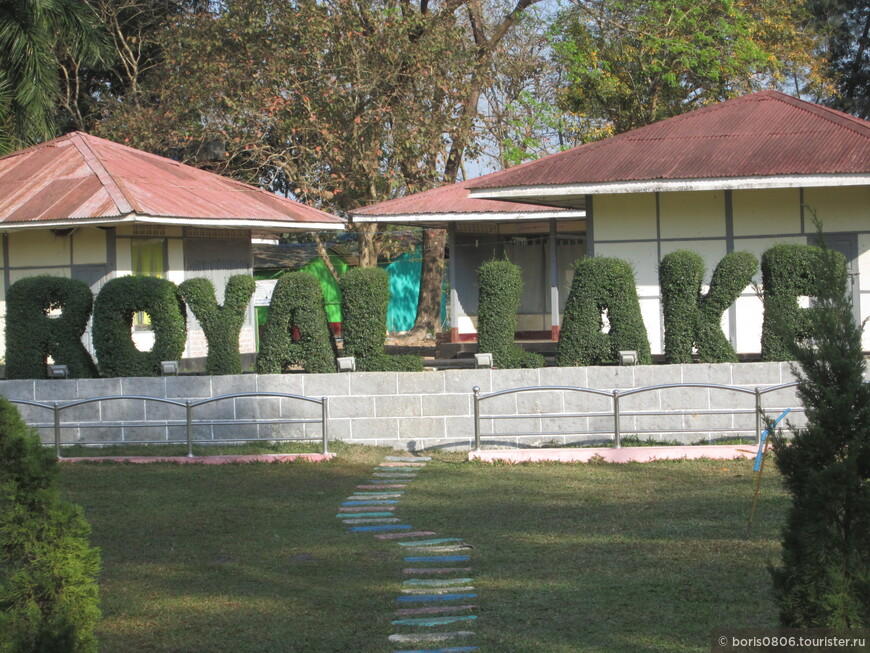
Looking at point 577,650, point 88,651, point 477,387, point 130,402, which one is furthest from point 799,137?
point 88,651

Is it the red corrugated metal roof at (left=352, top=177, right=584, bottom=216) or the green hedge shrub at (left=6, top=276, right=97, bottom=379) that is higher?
Answer: the red corrugated metal roof at (left=352, top=177, right=584, bottom=216)

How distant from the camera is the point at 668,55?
26.2 m

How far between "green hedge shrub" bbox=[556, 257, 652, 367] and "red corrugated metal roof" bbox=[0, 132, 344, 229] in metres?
7.21

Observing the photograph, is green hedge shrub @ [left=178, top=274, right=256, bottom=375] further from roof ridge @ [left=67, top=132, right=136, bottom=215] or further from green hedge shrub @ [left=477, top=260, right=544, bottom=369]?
roof ridge @ [left=67, top=132, right=136, bottom=215]

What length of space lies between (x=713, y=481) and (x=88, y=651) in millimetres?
6645

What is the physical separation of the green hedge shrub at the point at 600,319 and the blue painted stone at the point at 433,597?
6.03 m

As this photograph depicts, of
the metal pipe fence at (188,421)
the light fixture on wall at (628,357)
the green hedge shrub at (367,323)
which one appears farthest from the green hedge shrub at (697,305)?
the metal pipe fence at (188,421)

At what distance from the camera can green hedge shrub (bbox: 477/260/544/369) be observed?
39.3 feet

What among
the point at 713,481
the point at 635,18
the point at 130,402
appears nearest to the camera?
the point at 713,481

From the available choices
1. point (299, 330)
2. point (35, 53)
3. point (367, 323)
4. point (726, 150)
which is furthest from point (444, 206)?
point (35, 53)

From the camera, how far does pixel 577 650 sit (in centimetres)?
514

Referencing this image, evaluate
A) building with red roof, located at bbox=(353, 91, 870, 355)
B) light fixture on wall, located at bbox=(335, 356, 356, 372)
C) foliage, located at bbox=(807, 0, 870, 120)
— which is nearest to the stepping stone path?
light fixture on wall, located at bbox=(335, 356, 356, 372)

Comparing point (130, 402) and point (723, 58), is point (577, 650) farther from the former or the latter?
point (723, 58)

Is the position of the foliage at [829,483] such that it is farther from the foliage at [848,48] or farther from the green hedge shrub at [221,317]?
the foliage at [848,48]
